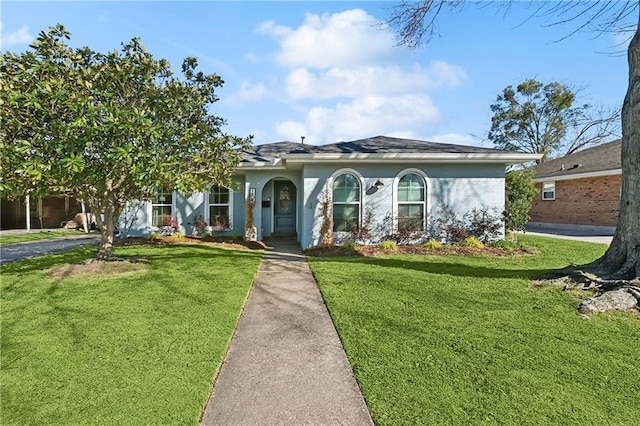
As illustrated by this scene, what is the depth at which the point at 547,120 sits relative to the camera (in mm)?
30766

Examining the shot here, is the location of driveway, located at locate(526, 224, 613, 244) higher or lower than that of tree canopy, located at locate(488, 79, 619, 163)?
lower

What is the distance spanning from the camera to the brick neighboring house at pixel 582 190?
15820 millimetres

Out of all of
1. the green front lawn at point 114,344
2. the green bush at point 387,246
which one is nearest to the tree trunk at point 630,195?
the green bush at point 387,246

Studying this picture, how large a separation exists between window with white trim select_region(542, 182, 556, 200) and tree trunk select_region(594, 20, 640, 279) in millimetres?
16460

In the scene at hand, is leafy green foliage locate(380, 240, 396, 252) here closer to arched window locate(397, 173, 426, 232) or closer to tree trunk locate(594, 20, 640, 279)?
arched window locate(397, 173, 426, 232)

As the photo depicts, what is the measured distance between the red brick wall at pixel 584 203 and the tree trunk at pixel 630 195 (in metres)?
12.4

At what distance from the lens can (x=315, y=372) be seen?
118 inches

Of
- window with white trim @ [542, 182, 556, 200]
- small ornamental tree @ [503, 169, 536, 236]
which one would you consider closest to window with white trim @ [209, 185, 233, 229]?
small ornamental tree @ [503, 169, 536, 236]

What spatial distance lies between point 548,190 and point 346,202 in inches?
634

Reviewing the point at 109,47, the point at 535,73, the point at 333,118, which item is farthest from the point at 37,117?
the point at 535,73

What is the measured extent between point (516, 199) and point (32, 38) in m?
14.5

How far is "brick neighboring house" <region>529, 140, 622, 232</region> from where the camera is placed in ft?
51.9

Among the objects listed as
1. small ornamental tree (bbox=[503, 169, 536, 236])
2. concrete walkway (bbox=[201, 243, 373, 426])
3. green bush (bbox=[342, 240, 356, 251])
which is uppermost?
small ornamental tree (bbox=[503, 169, 536, 236])

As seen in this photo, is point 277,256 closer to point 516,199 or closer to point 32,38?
point 32,38
